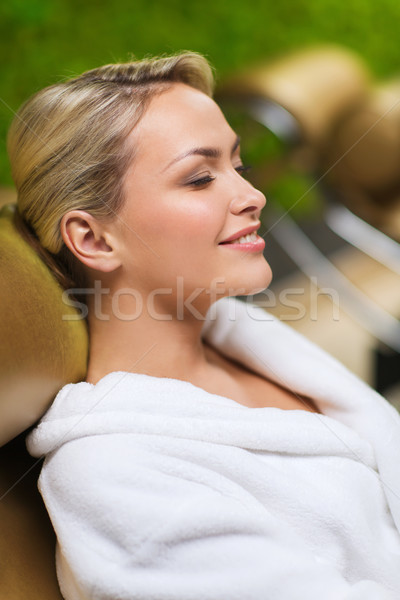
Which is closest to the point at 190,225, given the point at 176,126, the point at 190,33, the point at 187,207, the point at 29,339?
the point at 187,207

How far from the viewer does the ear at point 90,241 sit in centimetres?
80

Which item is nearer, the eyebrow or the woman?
the woman

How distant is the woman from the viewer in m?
0.64

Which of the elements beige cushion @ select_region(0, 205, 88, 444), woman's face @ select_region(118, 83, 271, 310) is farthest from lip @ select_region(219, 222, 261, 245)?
beige cushion @ select_region(0, 205, 88, 444)

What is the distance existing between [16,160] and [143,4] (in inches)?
71.1

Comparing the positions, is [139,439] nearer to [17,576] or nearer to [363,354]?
[17,576]

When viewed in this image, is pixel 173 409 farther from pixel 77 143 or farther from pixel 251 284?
pixel 77 143

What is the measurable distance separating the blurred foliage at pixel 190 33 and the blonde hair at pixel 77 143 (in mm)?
951

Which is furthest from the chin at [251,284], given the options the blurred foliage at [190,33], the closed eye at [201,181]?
the blurred foliage at [190,33]

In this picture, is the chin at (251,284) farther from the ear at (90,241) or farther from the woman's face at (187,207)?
the ear at (90,241)

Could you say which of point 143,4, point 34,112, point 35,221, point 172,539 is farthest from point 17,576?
A: point 143,4

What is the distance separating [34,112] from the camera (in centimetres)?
79

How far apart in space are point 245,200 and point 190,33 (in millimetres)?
1984

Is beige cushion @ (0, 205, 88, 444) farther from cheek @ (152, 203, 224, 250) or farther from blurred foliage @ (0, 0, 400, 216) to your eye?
blurred foliage @ (0, 0, 400, 216)
